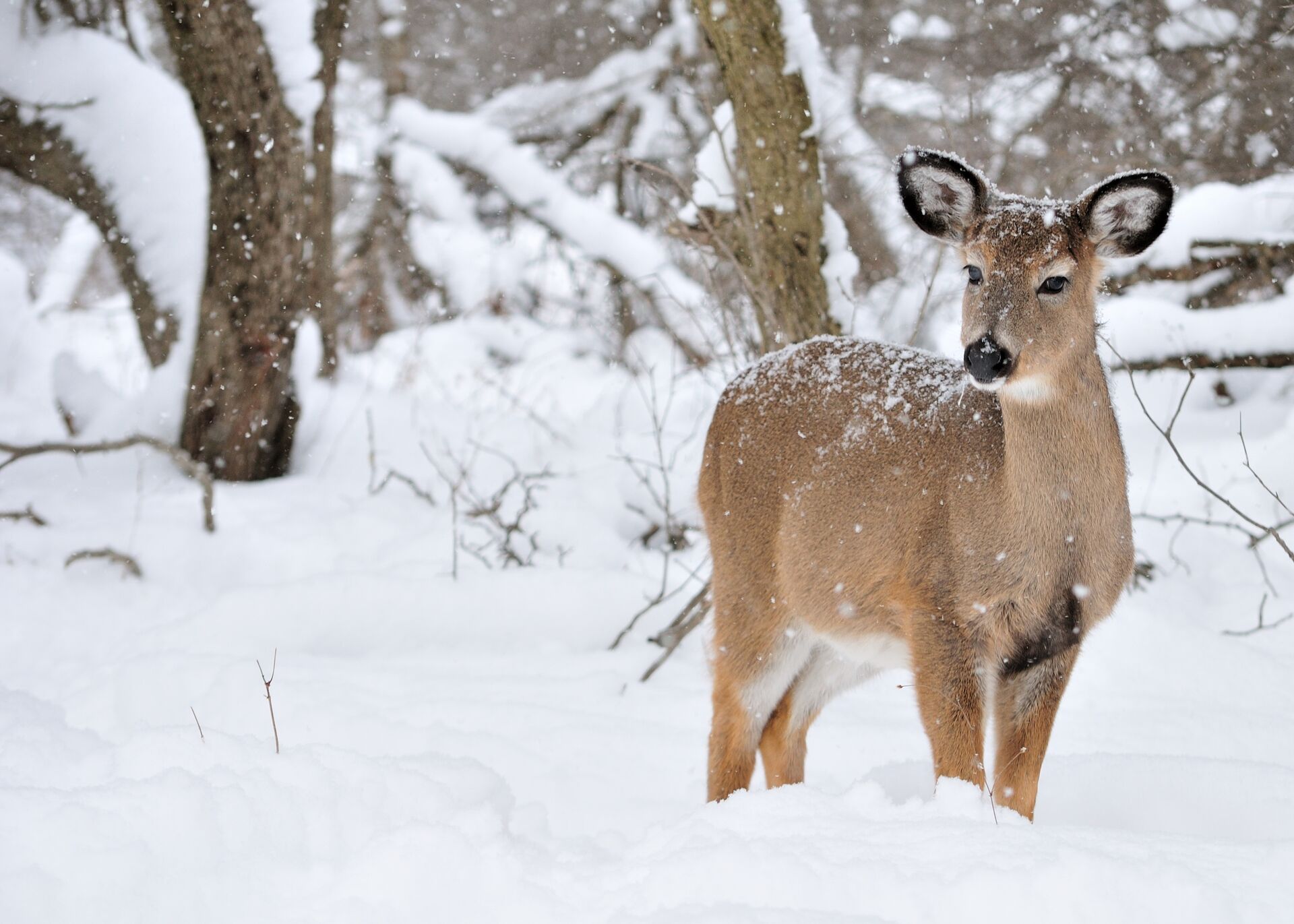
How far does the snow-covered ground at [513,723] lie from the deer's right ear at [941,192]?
5.32 feet

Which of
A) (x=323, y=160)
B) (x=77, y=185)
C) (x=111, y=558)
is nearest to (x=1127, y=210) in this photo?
(x=111, y=558)

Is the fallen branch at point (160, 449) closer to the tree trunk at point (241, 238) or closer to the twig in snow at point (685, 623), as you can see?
the tree trunk at point (241, 238)

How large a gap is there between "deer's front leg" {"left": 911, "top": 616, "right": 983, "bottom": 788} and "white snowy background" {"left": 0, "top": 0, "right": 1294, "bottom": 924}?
0.18 m

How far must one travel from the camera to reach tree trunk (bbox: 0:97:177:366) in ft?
23.1

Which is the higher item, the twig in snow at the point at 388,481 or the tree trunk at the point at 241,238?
the tree trunk at the point at 241,238

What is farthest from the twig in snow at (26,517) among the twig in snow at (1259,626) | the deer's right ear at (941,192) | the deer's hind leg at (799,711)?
the twig in snow at (1259,626)

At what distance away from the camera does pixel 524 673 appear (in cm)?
490

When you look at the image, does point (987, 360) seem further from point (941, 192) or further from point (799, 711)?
point (799, 711)

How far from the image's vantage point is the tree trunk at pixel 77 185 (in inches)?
277

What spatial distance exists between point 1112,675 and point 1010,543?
2.10 metres

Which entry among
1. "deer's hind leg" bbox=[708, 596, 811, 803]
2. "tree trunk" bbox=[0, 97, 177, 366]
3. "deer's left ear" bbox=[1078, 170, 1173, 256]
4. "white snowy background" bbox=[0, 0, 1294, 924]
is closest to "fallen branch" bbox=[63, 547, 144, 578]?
"white snowy background" bbox=[0, 0, 1294, 924]

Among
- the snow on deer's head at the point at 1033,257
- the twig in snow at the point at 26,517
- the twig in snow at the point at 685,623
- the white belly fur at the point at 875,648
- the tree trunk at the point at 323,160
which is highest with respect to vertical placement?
the tree trunk at the point at 323,160

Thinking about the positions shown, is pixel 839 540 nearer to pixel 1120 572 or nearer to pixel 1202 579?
pixel 1120 572

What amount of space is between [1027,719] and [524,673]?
226 cm
